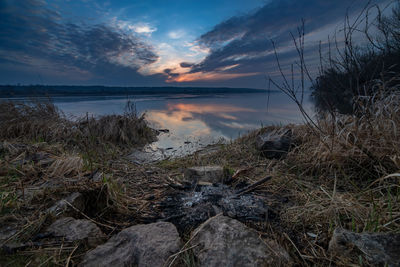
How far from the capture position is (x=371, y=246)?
101cm

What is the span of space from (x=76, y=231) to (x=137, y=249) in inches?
18.6

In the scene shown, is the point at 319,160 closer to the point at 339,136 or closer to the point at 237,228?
the point at 339,136

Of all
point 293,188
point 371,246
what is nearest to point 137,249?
point 371,246

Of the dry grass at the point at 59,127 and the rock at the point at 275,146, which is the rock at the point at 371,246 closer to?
the rock at the point at 275,146

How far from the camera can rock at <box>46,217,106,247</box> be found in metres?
1.22

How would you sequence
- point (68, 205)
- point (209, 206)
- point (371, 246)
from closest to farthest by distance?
point (371, 246) < point (68, 205) < point (209, 206)

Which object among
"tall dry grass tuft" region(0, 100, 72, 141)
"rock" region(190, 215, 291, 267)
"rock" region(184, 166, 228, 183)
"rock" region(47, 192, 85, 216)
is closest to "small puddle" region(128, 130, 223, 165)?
"rock" region(184, 166, 228, 183)

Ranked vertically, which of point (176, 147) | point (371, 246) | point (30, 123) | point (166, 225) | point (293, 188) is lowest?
point (176, 147)

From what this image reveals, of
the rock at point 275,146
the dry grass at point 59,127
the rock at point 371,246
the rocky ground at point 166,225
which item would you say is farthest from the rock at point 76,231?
the dry grass at point 59,127

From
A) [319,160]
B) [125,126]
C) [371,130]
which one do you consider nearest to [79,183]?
[319,160]

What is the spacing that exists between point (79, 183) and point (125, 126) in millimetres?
4641

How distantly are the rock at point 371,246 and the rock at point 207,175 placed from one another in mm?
1409

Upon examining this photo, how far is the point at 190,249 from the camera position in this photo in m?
1.15

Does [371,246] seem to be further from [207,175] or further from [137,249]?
[207,175]
